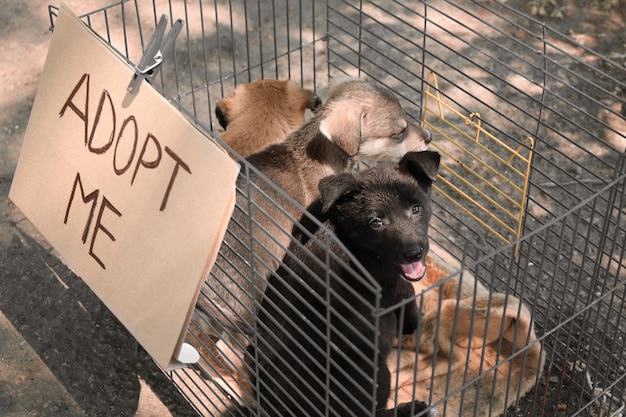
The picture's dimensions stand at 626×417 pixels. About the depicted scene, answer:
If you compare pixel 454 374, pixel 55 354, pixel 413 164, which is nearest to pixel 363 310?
pixel 413 164

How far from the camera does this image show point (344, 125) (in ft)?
12.5

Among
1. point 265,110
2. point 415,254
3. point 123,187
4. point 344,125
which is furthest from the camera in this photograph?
point 265,110

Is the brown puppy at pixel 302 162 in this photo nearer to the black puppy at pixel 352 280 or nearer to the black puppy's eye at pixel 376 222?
the black puppy at pixel 352 280

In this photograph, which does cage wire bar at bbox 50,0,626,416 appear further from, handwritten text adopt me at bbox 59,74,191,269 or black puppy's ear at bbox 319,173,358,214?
handwritten text adopt me at bbox 59,74,191,269

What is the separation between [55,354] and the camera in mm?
3861

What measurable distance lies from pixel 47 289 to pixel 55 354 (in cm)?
39


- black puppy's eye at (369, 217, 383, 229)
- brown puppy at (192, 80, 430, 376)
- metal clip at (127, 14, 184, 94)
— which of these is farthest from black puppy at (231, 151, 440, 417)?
metal clip at (127, 14, 184, 94)

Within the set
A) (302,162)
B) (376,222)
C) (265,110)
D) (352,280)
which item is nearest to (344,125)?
(302,162)

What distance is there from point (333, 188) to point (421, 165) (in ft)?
1.19

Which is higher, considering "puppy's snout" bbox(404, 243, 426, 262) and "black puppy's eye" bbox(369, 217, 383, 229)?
"black puppy's eye" bbox(369, 217, 383, 229)

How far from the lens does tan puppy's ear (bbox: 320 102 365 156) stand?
3.77 m

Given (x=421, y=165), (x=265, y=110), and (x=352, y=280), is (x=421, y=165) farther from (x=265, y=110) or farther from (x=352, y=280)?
(x=265, y=110)

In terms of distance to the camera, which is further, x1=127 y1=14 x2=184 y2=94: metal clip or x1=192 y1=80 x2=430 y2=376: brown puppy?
x1=192 y1=80 x2=430 y2=376: brown puppy

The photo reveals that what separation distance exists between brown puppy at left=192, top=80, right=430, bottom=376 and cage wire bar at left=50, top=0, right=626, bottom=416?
0.40ft
